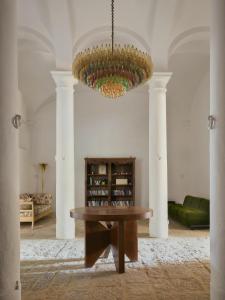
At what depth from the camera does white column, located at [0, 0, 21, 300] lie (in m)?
3.62

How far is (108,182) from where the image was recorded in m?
13.0

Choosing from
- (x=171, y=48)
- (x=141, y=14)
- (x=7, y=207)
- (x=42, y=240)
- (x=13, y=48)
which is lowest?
(x=42, y=240)

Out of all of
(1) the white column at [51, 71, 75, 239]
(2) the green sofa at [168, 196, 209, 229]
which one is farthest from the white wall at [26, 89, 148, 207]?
(1) the white column at [51, 71, 75, 239]

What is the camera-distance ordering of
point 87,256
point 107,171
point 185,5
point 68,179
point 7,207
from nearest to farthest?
point 7,207, point 87,256, point 185,5, point 68,179, point 107,171

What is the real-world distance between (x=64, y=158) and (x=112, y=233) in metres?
3.09

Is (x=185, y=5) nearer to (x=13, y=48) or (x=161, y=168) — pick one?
(x=161, y=168)

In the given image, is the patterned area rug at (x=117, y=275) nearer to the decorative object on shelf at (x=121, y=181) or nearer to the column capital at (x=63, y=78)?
the column capital at (x=63, y=78)

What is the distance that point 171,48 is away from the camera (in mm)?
9039

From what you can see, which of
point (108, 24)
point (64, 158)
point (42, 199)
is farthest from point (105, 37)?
point (42, 199)

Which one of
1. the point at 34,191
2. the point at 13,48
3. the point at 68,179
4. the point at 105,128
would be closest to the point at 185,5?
the point at 68,179

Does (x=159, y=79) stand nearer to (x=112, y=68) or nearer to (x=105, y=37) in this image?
(x=105, y=37)

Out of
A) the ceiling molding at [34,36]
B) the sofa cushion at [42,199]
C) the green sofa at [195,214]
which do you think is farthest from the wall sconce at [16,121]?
the sofa cushion at [42,199]

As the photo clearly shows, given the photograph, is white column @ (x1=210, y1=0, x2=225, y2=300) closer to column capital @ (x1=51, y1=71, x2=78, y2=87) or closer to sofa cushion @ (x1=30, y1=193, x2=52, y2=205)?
→ column capital @ (x1=51, y1=71, x2=78, y2=87)

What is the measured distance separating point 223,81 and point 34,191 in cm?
1086
